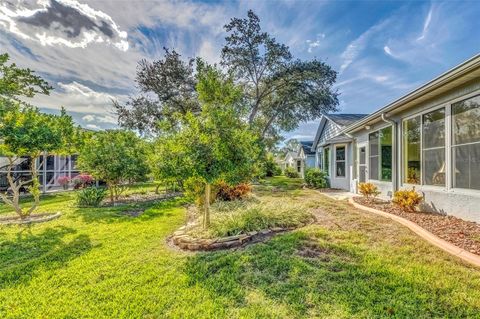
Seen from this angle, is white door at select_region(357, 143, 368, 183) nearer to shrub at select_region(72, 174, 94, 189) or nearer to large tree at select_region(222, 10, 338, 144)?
large tree at select_region(222, 10, 338, 144)

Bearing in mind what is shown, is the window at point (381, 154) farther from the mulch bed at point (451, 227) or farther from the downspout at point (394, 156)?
the mulch bed at point (451, 227)

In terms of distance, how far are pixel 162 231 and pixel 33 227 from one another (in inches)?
147

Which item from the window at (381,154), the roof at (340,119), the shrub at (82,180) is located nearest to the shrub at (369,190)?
the window at (381,154)

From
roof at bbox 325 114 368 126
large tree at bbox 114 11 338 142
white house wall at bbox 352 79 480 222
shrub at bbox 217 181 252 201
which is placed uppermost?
large tree at bbox 114 11 338 142

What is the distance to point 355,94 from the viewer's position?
22734 mm

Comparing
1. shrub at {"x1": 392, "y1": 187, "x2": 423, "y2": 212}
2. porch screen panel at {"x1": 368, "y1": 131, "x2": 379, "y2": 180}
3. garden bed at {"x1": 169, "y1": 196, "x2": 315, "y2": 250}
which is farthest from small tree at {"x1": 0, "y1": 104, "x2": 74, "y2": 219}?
porch screen panel at {"x1": 368, "y1": 131, "x2": 379, "y2": 180}

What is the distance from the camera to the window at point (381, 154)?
8964 mm

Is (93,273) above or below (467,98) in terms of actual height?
below

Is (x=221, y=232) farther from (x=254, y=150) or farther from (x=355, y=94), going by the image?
(x=355, y=94)

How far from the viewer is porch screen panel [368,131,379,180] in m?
9.98

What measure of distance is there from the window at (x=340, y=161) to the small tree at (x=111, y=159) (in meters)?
10.5

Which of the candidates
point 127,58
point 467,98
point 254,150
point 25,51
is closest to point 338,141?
point 467,98

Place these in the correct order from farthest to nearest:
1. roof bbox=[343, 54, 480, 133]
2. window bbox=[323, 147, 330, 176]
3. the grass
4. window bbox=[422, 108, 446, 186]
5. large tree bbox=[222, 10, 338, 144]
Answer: large tree bbox=[222, 10, 338, 144]
window bbox=[323, 147, 330, 176]
window bbox=[422, 108, 446, 186]
the grass
roof bbox=[343, 54, 480, 133]

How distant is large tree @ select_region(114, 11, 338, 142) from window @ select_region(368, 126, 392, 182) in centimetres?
1074
